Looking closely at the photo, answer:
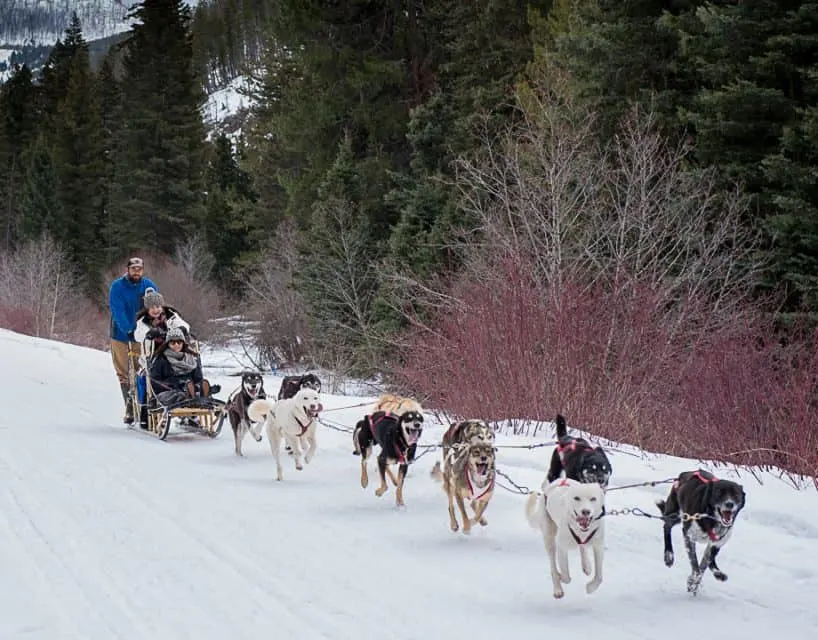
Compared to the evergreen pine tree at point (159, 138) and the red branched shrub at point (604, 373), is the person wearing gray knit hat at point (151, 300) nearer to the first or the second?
the red branched shrub at point (604, 373)

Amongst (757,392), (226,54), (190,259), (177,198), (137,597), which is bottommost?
(137,597)

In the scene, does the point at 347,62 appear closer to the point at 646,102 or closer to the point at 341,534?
the point at 646,102

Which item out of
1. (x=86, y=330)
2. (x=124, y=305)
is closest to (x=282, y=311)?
(x=86, y=330)

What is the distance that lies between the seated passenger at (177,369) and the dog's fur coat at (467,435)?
15.7 ft

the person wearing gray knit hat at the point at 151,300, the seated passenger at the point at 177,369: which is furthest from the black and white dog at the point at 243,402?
the person wearing gray knit hat at the point at 151,300

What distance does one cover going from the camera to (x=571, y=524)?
5238 millimetres

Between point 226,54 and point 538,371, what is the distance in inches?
4925

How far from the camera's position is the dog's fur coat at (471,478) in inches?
256

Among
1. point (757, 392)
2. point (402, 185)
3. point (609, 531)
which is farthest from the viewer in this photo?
point (402, 185)

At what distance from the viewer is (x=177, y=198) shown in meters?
56.6

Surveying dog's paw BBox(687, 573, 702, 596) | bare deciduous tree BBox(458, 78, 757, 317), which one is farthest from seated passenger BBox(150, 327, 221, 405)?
dog's paw BBox(687, 573, 702, 596)

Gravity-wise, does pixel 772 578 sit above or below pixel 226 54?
below

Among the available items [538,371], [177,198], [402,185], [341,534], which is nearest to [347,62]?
[402,185]

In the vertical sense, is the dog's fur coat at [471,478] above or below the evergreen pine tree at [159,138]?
below
